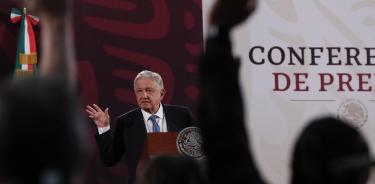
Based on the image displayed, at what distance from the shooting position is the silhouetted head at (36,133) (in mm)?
1073

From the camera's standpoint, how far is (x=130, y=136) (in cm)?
536

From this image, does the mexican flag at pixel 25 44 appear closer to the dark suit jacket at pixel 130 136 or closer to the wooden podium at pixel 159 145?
the dark suit jacket at pixel 130 136

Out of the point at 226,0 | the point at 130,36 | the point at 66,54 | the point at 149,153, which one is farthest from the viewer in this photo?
the point at 130,36

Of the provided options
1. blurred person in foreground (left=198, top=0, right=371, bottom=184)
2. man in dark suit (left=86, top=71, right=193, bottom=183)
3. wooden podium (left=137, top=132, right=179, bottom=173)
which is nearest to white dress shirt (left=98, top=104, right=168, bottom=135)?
man in dark suit (left=86, top=71, right=193, bottom=183)

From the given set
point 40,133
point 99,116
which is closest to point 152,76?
point 99,116

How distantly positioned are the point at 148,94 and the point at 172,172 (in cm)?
376

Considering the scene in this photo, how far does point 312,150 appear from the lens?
1.38 meters

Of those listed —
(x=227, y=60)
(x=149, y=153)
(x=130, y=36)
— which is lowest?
(x=149, y=153)

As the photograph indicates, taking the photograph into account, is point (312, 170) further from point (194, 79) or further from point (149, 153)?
point (194, 79)

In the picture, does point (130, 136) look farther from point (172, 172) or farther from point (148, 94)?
point (172, 172)

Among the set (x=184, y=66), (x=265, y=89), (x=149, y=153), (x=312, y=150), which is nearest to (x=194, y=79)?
(x=184, y=66)

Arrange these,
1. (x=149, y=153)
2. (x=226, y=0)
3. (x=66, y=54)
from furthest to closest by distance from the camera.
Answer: (x=149, y=153), (x=226, y=0), (x=66, y=54)

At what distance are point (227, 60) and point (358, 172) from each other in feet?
0.90

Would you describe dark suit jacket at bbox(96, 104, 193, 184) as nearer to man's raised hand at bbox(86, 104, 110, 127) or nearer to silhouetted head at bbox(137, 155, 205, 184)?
man's raised hand at bbox(86, 104, 110, 127)
